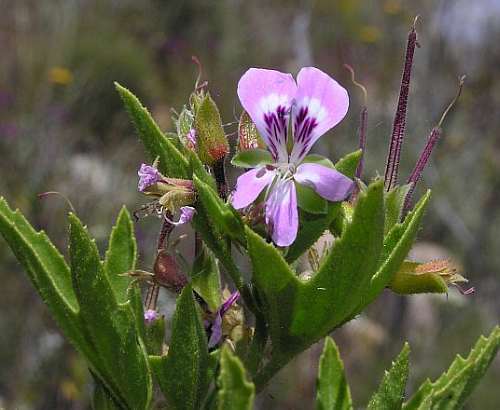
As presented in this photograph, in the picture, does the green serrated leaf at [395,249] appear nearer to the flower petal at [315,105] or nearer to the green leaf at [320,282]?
the green leaf at [320,282]

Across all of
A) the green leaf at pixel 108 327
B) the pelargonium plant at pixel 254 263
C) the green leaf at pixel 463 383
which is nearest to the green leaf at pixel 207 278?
the pelargonium plant at pixel 254 263

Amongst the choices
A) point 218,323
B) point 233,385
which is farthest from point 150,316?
point 233,385

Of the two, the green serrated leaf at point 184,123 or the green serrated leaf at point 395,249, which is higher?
the green serrated leaf at point 184,123

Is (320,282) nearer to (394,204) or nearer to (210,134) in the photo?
(394,204)

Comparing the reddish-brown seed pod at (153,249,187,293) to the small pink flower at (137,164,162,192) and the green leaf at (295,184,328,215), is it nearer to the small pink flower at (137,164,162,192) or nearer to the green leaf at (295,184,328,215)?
the small pink flower at (137,164,162,192)

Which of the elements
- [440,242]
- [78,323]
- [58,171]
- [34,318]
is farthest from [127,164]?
[78,323]

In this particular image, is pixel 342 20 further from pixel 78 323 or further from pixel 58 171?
pixel 78 323

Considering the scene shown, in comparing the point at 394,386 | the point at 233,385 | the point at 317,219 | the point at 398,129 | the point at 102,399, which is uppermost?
the point at 398,129

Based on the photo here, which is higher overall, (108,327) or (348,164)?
(348,164)
